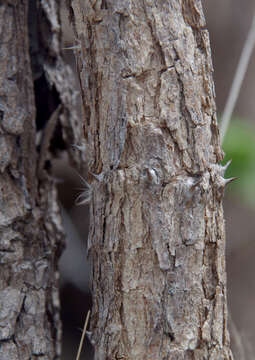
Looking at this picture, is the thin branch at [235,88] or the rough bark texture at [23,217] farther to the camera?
the thin branch at [235,88]

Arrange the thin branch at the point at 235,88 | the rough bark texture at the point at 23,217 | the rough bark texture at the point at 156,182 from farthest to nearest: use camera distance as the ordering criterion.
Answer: the thin branch at the point at 235,88, the rough bark texture at the point at 23,217, the rough bark texture at the point at 156,182

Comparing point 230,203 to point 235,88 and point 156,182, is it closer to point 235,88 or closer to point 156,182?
point 235,88

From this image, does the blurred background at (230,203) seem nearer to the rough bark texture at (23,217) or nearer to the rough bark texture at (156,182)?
the rough bark texture at (23,217)

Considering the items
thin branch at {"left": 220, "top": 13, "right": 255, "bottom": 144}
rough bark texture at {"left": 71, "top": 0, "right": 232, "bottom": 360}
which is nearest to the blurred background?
thin branch at {"left": 220, "top": 13, "right": 255, "bottom": 144}

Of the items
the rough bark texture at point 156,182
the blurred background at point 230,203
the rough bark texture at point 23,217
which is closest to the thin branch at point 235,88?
the rough bark texture at point 156,182

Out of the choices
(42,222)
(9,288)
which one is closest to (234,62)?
(42,222)

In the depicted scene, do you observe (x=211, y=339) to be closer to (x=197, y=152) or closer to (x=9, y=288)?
(x=197, y=152)

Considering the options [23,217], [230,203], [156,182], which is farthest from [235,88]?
[230,203]

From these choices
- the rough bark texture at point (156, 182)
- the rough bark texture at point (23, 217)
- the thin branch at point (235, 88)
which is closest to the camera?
the rough bark texture at point (156, 182)
